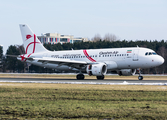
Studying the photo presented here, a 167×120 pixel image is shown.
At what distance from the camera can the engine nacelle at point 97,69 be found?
146 feet

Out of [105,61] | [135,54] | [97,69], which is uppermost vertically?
[135,54]

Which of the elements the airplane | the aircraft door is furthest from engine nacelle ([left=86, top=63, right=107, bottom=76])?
the aircraft door

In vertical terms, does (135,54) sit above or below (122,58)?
above

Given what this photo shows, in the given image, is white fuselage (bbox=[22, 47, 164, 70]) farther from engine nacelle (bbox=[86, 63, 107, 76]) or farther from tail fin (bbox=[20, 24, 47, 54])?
tail fin (bbox=[20, 24, 47, 54])

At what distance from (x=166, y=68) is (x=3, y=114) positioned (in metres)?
95.7

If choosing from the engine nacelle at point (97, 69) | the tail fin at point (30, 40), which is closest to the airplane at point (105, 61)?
the engine nacelle at point (97, 69)

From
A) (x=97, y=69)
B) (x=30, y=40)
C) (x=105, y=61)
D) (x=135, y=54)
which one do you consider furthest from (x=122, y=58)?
(x=30, y=40)

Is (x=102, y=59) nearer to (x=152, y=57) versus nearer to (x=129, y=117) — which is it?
(x=152, y=57)

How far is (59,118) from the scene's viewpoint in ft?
41.3

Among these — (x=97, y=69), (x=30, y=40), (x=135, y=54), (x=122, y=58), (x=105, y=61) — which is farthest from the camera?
(x=30, y=40)

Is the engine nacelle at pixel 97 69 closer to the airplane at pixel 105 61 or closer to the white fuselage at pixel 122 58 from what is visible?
the airplane at pixel 105 61

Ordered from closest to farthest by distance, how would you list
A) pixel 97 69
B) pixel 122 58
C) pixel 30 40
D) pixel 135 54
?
pixel 135 54, pixel 97 69, pixel 122 58, pixel 30 40

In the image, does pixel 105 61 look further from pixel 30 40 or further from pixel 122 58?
pixel 30 40

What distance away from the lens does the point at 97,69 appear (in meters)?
44.6
